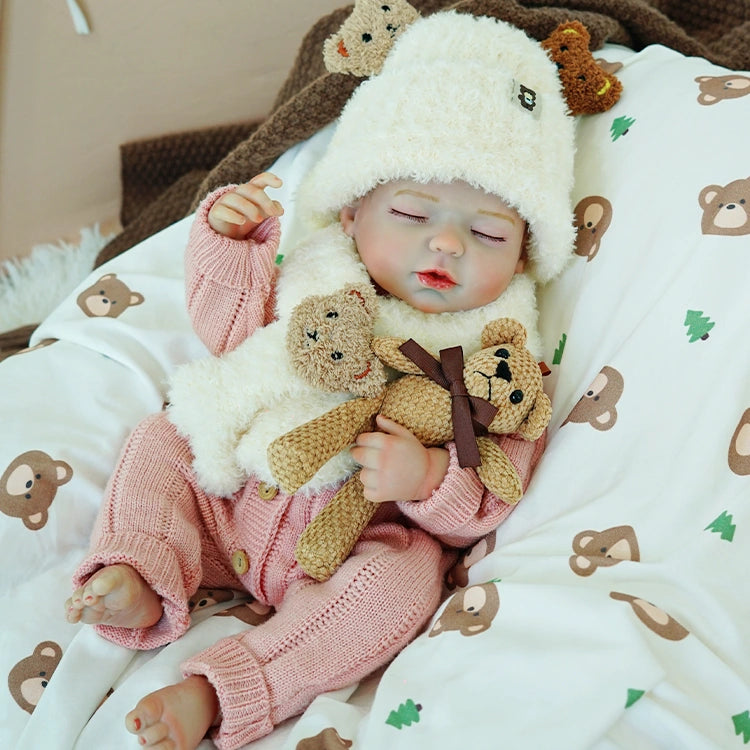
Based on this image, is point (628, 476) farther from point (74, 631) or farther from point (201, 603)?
point (74, 631)

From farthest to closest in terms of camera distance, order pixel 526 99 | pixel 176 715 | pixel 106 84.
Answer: pixel 106 84
pixel 526 99
pixel 176 715

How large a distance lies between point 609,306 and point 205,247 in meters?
0.52

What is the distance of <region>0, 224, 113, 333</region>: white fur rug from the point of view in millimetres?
1541

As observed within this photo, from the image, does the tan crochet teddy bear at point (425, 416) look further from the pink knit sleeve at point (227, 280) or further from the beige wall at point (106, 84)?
the beige wall at point (106, 84)

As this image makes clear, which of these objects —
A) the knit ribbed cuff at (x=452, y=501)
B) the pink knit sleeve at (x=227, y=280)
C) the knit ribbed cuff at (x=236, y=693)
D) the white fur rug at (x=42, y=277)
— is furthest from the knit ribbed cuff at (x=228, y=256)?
the white fur rug at (x=42, y=277)

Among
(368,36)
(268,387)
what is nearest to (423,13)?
(368,36)

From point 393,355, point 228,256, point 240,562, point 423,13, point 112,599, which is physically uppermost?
point 423,13

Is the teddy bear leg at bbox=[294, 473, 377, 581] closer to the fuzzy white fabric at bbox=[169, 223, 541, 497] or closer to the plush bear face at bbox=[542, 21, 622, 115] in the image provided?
the fuzzy white fabric at bbox=[169, 223, 541, 497]

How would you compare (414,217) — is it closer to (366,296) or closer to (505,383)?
(366,296)

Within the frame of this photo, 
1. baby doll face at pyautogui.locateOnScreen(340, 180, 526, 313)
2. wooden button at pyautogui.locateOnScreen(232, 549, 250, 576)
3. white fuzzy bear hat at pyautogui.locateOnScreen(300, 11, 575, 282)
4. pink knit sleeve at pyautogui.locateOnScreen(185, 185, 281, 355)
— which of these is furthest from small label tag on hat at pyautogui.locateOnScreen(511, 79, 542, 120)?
wooden button at pyautogui.locateOnScreen(232, 549, 250, 576)

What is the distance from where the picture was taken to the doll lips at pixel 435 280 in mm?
992

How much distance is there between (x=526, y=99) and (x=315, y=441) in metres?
0.51

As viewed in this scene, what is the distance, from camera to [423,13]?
128 cm

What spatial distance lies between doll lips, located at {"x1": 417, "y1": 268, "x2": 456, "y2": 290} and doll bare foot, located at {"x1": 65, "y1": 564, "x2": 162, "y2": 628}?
0.47 metres
